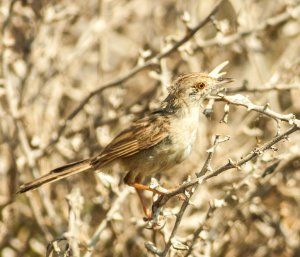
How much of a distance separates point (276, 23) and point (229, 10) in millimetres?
2124

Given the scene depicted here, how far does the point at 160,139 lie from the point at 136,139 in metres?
0.24

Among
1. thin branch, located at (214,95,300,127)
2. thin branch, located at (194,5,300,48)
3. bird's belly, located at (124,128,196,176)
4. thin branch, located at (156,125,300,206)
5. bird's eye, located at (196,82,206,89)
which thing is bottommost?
thin branch, located at (156,125,300,206)

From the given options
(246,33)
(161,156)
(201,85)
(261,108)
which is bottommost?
(261,108)

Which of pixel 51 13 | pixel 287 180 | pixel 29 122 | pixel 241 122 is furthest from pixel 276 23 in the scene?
pixel 29 122

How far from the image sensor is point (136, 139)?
207 inches

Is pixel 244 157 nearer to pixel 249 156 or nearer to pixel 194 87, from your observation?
pixel 249 156

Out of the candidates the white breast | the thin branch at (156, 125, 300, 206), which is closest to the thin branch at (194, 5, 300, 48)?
the white breast

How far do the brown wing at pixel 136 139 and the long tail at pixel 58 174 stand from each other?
91 millimetres

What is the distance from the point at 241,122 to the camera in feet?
21.7

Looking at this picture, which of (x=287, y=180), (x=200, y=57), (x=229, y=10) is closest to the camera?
(x=287, y=180)

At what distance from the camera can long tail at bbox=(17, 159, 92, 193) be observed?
15.9 feet

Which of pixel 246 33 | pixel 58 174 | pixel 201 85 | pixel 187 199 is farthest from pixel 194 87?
pixel 187 199

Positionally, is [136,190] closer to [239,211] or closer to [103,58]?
[239,211]

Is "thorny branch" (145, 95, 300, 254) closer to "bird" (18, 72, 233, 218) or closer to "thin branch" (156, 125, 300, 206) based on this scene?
"thin branch" (156, 125, 300, 206)
